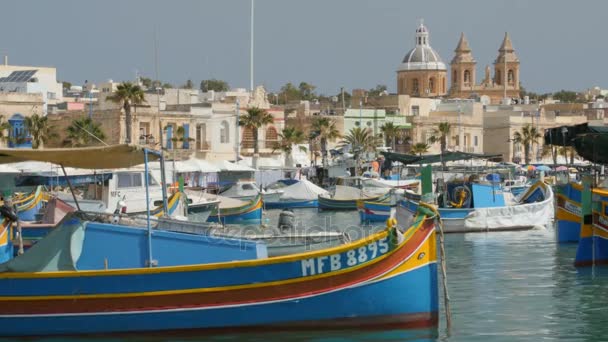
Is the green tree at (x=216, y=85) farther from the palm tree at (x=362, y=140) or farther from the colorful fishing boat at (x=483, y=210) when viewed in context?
the colorful fishing boat at (x=483, y=210)

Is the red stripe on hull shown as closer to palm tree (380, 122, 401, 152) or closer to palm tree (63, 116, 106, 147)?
palm tree (63, 116, 106, 147)

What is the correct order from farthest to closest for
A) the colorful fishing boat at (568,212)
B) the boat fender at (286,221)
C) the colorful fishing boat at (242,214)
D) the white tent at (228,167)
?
the white tent at (228,167) → the colorful fishing boat at (242,214) → the colorful fishing boat at (568,212) → the boat fender at (286,221)

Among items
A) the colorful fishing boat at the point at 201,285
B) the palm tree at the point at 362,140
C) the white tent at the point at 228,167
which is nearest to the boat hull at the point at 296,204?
the white tent at the point at 228,167

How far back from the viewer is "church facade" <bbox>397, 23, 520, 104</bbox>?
141m

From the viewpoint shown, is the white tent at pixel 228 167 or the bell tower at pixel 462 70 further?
the bell tower at pixel 462 70

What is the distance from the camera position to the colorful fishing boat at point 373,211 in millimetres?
46438

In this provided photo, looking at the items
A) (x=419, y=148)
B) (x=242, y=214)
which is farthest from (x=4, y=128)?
(x=419, y=148)

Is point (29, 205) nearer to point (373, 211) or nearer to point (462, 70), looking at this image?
point (373, 211)

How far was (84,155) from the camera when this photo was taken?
19094 millimetres

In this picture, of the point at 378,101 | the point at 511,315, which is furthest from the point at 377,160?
the point at 511,315

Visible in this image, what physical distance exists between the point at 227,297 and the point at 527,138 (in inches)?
3467

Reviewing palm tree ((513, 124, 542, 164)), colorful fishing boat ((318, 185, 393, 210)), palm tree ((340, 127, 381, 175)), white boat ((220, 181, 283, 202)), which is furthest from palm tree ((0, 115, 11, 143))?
palm tree ((513, 124, 542, 164))

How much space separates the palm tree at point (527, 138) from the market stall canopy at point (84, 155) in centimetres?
8454

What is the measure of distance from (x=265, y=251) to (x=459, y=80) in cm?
13609
